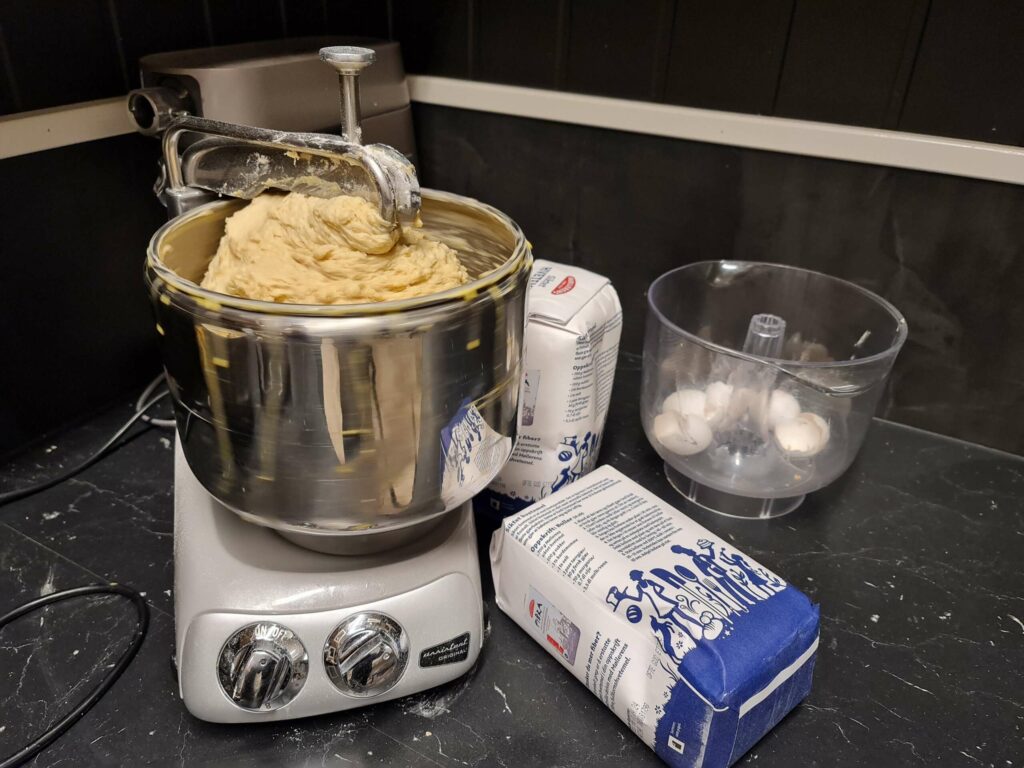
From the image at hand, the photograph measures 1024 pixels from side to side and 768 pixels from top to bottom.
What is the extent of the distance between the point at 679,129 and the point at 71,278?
665mm

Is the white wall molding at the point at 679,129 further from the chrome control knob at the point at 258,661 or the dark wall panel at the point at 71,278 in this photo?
the chrome control knob at the point at 258,661

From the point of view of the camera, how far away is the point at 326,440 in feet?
1.44

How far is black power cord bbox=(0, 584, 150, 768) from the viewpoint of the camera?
516 mm

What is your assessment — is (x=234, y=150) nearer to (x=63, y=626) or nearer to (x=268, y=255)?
(x=268, y=255)

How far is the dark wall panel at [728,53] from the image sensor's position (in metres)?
0.78

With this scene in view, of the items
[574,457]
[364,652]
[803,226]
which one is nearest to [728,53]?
[803,226]

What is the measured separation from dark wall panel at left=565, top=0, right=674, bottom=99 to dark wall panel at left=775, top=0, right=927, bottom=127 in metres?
0.14

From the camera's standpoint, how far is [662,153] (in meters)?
0.88

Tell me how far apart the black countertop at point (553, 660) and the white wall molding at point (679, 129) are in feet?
1.03

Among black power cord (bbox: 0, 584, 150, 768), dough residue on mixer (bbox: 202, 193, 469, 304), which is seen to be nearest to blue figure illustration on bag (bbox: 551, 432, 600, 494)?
dough residue on mixer (bbox: 202, 193, 469, 304)

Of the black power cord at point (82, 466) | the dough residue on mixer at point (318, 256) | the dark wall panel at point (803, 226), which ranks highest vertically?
the dough residue on mixer at point (318, 256)

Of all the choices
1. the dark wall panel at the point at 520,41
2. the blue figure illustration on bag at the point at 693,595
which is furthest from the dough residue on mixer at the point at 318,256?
the dark wall panel at the point at 520,41

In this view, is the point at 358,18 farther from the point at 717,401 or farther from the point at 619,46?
the point at 717,401

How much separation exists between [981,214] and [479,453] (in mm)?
592
